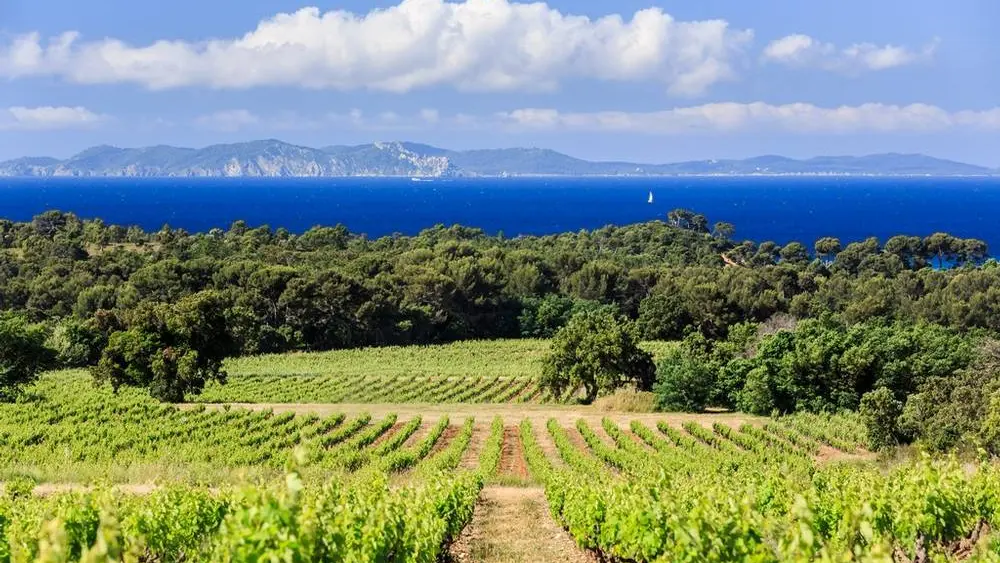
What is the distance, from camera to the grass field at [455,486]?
7648 millimetres

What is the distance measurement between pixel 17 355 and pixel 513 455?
88.4 ft

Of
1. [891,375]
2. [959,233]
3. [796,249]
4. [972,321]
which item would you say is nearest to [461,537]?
[891,375]

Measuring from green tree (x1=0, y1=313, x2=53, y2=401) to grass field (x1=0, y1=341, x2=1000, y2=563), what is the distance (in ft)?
4.42

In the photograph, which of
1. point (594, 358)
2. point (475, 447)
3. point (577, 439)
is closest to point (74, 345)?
point (594, 358)

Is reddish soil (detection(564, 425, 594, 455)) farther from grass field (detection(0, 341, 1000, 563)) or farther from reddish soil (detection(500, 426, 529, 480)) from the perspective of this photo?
reddish soil (detection(500, 426, 529, 480))

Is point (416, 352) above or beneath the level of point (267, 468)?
beneath

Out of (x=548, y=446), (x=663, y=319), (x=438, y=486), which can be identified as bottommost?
(x=663, y=319)

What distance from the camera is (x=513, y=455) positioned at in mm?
29125

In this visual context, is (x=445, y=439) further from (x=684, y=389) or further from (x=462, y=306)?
(x=462, y=306)

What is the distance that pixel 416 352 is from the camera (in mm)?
69812

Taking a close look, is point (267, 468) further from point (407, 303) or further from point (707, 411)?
point (407, 303)

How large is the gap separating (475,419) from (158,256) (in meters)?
65.1

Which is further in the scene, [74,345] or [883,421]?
[74,345]

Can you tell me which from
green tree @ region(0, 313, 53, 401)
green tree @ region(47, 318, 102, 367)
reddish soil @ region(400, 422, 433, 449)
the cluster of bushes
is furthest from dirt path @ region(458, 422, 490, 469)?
green tree @ region(47, 318, 102, 367)
